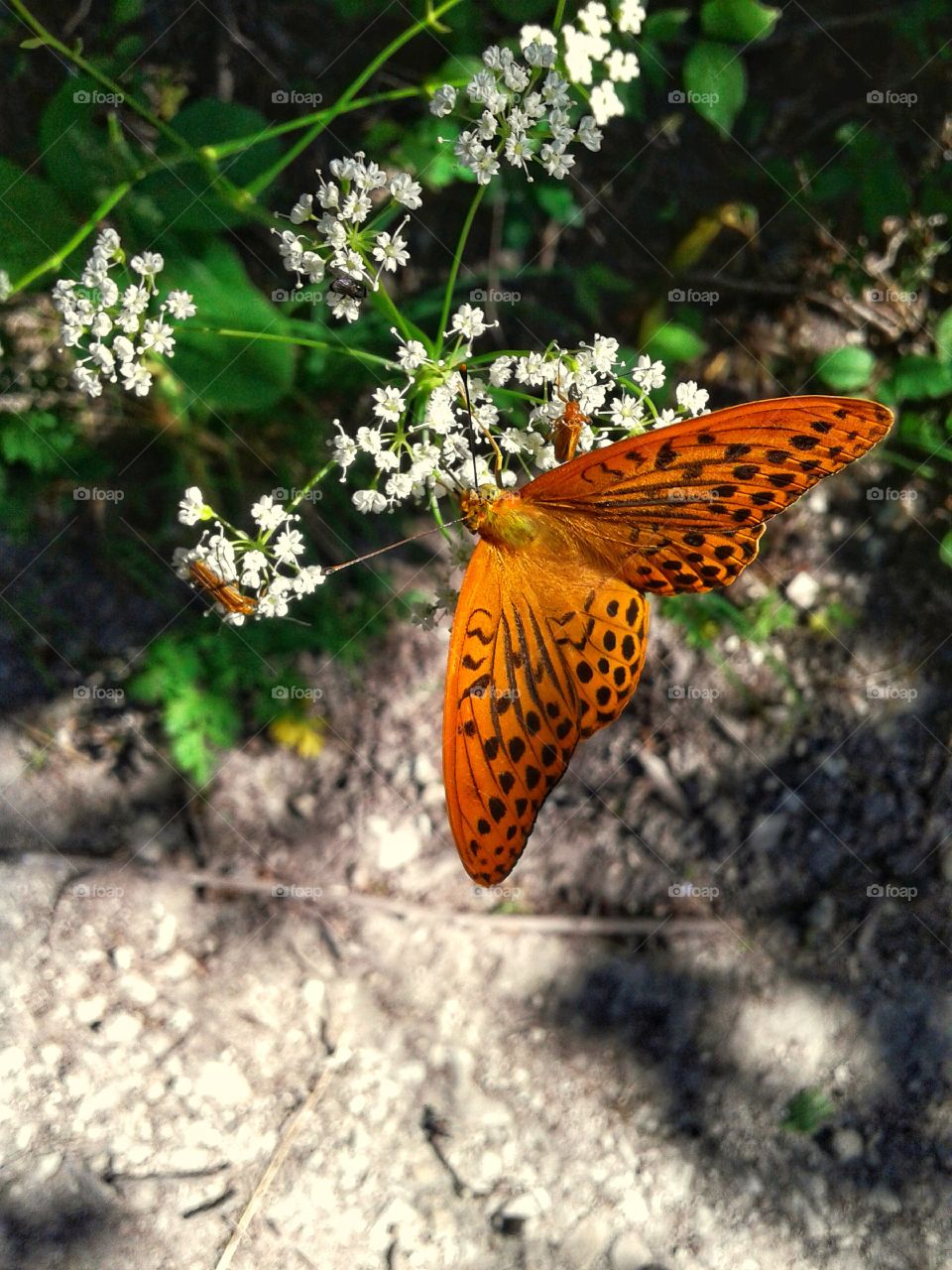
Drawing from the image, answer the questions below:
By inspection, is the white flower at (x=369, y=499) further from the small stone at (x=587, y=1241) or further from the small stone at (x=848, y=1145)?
the small stone at (x=848, y=1145)

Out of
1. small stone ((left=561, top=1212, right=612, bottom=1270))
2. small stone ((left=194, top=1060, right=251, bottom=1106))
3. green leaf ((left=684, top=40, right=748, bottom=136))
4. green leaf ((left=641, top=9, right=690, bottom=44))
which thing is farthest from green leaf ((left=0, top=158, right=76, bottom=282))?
small stone ((left=561, top=1212, right=612, bottom=1270))

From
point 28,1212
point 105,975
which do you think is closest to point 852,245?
point 105,975

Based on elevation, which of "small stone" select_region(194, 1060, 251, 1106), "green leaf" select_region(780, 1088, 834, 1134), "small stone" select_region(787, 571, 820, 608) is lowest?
"green leaf" select_region(780, 1088, 834, 1134)

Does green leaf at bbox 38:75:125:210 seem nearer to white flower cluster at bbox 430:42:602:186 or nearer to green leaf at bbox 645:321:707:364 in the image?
white flower cluster at bbox 430:42:602:186

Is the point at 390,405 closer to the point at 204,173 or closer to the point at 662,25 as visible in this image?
the point at 204,173

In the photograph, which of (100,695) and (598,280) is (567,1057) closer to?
(100,695)

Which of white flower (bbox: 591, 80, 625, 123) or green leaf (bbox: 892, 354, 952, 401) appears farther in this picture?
green leaf (bbox: 892, 354, 952, 401)
